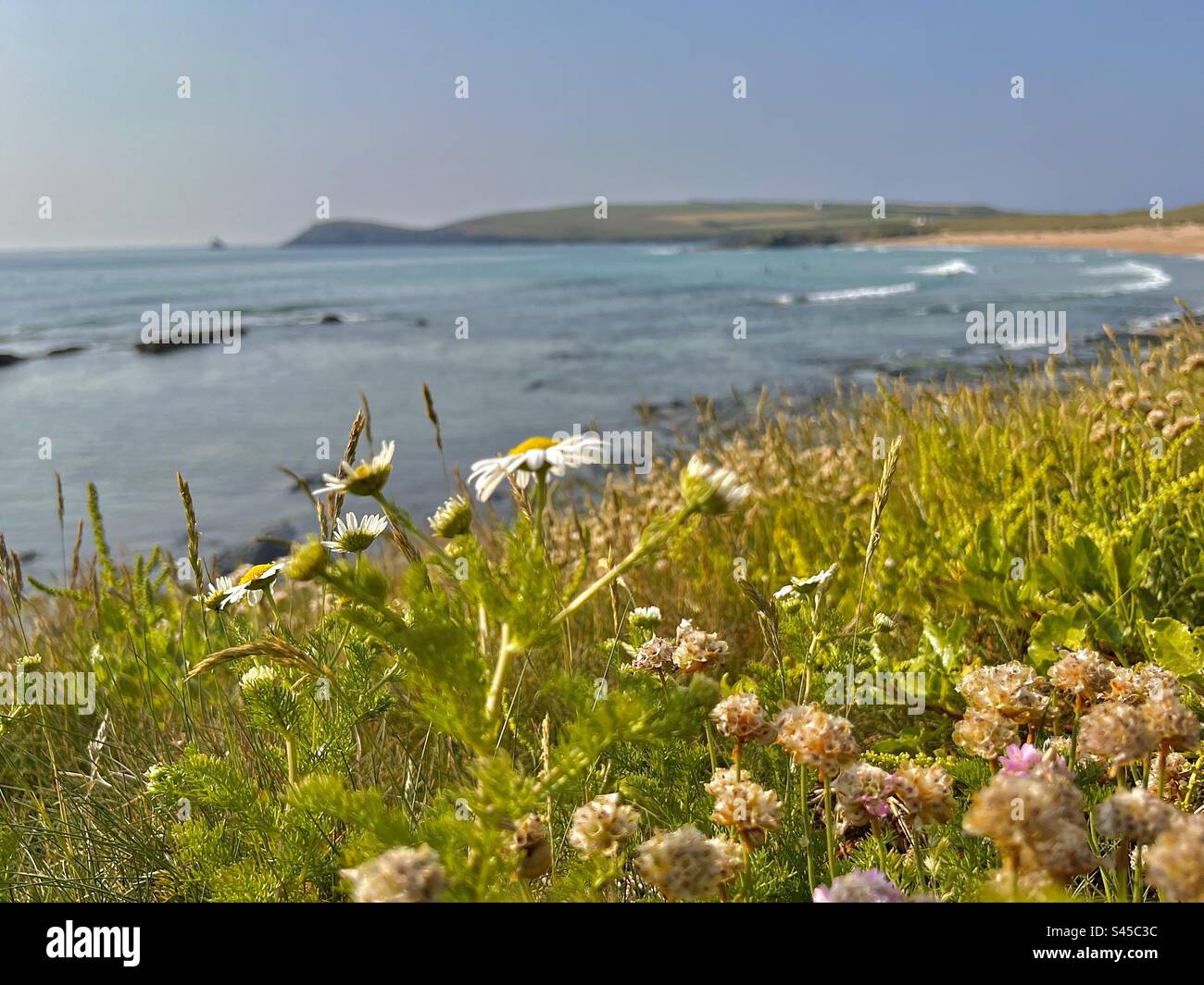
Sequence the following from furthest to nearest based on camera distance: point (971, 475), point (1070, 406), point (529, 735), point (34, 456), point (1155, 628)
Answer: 1. point (34, 456)
2. point (1070, 406)
3. point (971, 475)
4. point (1155, 628)
5. point (529, 735)

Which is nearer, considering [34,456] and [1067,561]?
[1067,561]

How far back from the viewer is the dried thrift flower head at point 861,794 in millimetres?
1448

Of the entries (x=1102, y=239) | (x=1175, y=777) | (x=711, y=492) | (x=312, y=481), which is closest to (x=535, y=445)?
(x=711, y=492)

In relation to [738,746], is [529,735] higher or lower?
lower

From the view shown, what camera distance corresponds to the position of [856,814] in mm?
1461

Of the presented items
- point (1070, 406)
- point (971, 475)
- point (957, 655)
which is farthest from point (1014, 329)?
point (957, 655)

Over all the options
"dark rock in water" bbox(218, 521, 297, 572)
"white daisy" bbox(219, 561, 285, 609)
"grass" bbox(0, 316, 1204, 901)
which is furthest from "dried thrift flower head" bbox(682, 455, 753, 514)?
"dark rock in water" bbox(218, 521, 297, 572)

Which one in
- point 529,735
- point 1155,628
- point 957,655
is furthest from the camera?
point 957,655

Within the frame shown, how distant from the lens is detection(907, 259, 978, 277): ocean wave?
46.7 m

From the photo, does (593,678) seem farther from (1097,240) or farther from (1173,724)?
(1097,240)

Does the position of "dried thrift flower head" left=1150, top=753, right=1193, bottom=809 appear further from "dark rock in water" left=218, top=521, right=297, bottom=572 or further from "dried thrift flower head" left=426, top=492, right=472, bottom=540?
"dark rock in water" left=218, top=521, right=297, bottom=572

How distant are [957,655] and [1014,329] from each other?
21.6 meters
